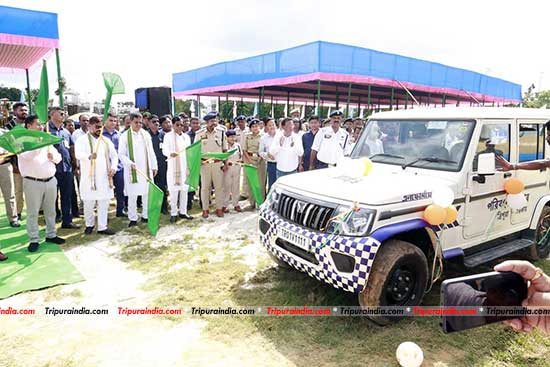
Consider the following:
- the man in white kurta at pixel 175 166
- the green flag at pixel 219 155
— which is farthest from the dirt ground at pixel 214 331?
the green flag at pixel 219 155

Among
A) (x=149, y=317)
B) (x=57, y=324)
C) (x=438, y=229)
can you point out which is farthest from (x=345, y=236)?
(x=57, y=324)

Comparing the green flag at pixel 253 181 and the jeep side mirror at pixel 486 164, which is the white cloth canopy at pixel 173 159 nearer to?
the green flag at pixel 253 181

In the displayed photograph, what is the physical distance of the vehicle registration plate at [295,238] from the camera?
335 centimetres

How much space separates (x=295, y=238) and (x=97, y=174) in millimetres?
4027

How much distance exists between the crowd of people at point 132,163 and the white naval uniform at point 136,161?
0.02 meters

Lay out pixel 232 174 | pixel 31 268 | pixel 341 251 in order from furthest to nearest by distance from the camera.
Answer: pixel 232 174, pixel 31 268, pixel 341 251

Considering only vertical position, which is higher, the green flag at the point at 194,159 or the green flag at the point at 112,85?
the green flag at the point at 112,85

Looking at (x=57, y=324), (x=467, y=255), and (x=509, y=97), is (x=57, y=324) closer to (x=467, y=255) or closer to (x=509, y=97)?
(x=467, y=255)

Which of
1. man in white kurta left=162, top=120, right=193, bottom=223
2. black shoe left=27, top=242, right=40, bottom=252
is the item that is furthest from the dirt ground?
man in white kurta left=162, top=120, right=193, bottom=223

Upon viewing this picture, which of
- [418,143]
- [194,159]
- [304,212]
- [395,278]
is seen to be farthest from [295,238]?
[194,159]

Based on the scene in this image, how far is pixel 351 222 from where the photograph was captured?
316cm

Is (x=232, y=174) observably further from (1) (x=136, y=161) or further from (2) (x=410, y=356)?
(2) (x=410, y=356)

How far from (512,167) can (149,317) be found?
166 inches

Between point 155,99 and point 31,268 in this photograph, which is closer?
point 31,268
